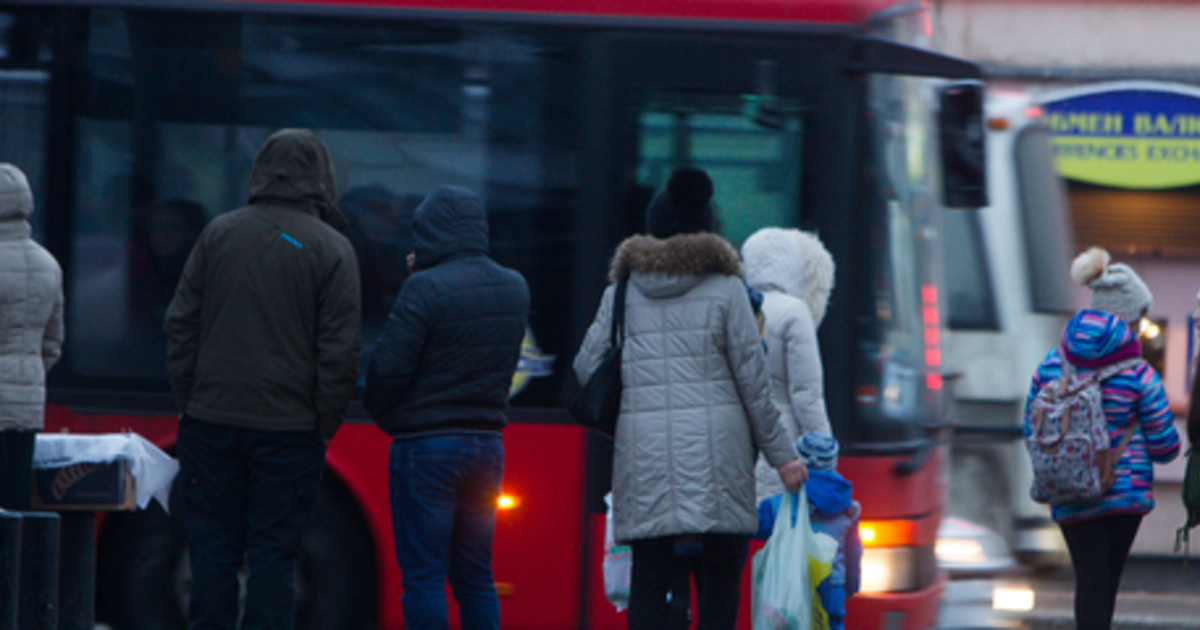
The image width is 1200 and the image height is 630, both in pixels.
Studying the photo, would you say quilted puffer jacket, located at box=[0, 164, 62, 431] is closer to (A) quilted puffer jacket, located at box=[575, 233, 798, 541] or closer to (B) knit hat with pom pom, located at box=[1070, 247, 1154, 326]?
(A) quilted puffer jacket, located at box=[575, 233, 798, 541]

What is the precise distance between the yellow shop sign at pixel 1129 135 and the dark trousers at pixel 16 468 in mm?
9001

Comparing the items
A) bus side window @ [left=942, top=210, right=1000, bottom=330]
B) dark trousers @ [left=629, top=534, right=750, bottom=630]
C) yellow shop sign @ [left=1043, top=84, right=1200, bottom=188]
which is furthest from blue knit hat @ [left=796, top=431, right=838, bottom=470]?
yellow shop sign @ [left=1043, top=84, right=1200, bottom=188]

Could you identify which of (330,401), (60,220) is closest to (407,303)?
(330,401)

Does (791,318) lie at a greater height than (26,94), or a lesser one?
lesser

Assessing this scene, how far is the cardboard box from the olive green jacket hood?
1022 mm

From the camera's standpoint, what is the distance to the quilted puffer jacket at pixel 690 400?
473cm

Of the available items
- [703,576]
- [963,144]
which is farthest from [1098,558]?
[703,576]

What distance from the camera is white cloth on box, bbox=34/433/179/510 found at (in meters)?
5.09

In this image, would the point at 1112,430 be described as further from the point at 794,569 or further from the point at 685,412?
the point at 685,412

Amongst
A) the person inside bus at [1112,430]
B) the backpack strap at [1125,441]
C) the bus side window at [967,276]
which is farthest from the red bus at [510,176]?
the bus side window at [967,276]

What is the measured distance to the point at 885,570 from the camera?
5906mm

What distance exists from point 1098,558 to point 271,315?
3.51m

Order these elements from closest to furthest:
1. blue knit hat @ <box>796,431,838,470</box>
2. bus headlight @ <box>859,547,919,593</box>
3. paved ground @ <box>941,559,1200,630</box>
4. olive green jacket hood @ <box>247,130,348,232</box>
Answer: olive green jacket hood @ <box>247,130,348,232</box>
blue knit hat @ <box>796,431,838,470</box>
bus headlight @ <box>859,547,919,593</box>
paved ground @ <box>941,559,1200,630</box>

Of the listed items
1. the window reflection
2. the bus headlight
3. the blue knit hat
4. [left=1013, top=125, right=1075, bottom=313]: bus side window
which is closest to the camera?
the blue knit hat
